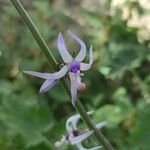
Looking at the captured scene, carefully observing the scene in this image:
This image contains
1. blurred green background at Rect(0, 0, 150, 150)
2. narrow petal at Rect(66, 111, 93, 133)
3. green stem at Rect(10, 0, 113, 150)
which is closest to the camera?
green stem at Rect(10, 0, 113, 150)

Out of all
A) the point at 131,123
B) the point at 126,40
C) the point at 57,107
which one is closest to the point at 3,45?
the point at 57,107

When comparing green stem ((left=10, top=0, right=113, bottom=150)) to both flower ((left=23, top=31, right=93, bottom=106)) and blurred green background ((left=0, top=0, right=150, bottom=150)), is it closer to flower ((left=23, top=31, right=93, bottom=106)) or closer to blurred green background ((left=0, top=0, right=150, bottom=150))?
flower ((left=23, top=31, right=93, bottom=106))

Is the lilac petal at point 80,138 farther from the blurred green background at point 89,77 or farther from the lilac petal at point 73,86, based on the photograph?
the blurred green background at point 89,77

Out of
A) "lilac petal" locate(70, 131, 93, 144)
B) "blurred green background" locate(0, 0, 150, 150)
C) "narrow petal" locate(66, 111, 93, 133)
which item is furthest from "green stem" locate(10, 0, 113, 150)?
"blurred green background" locate(0, 0, 150, 150)

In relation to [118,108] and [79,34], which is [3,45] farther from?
[118,108]

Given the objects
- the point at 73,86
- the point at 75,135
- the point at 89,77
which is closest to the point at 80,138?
the point at 75,135

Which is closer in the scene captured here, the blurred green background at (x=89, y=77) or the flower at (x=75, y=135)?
the flower at (x=75, y=135)

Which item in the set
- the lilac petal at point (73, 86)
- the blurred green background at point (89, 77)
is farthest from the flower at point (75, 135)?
the blurred green background at point (89, 77)

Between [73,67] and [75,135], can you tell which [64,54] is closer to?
[73,67]
